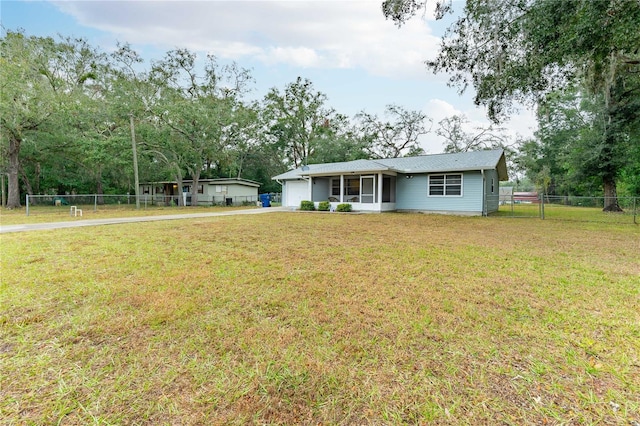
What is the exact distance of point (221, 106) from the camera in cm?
2198

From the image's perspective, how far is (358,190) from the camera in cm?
1761

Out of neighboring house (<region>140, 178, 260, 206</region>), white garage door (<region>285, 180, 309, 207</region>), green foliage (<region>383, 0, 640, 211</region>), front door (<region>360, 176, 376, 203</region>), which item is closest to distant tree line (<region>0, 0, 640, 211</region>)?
green foliage (<region>383, 0, 640, 211</region>)

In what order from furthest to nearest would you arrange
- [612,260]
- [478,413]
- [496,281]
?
[612,260], [496,281], [478,413]

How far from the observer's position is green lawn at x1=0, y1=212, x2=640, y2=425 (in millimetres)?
1674

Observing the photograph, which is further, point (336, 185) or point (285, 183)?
point (285, 183)

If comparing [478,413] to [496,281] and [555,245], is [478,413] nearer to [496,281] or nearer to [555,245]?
[496,281]

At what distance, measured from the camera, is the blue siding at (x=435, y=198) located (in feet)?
45.1

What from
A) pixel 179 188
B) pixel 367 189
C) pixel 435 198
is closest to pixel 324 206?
pixel 367 189

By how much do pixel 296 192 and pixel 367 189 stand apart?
5333 millimetres

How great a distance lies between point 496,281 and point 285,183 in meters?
17.8

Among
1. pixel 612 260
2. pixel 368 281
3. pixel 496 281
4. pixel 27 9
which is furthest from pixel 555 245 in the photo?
pixel 27 9

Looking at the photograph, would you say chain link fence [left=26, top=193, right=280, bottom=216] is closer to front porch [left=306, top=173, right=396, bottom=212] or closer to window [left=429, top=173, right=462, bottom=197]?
front porch [left=306, top=173, right=396, bottom=212]

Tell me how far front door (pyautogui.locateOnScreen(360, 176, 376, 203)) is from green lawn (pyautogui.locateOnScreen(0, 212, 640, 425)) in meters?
11.4

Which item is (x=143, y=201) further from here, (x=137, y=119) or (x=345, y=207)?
(x=345, y=207)
